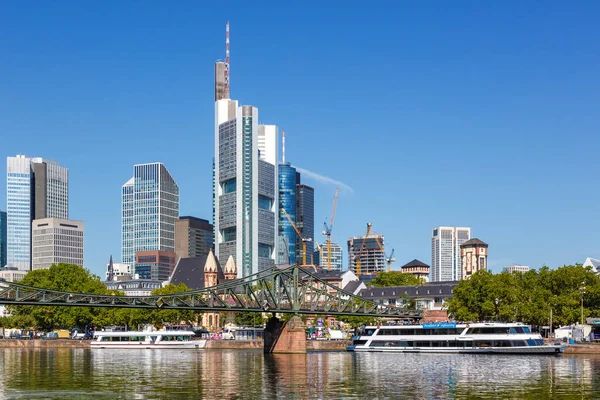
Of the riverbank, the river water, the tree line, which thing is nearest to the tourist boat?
the river water

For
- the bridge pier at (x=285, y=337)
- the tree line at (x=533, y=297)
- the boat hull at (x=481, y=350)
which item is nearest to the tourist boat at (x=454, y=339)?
the boat hull at (x=481, y=350)

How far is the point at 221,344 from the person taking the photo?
16950 cm

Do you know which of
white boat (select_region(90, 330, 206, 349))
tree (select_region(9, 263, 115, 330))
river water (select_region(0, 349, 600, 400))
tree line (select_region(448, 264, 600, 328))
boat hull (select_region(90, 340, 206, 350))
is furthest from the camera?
tree (select_region(9, 263, 115, 330))

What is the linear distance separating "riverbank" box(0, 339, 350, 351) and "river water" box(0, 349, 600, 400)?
41.6 metres

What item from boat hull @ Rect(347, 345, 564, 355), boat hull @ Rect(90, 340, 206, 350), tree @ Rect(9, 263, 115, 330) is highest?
tree @ Rect(9, 263, 115, 330)

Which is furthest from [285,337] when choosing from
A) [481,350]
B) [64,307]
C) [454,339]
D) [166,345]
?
[64,307]

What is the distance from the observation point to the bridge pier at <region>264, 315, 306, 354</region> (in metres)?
137

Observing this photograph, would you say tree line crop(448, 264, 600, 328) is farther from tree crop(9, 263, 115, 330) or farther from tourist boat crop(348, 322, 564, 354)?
tree crop(9, 263, 115, 330)

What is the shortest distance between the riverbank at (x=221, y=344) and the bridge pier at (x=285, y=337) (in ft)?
68.7

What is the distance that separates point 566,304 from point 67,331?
4058 inches

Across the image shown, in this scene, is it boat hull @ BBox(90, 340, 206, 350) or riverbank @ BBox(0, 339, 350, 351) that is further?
boat hull @ BBox(90, 340, 206, 350)

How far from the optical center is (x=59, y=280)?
192 m

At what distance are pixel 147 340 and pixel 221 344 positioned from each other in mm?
14837

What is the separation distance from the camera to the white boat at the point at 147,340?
171 m
